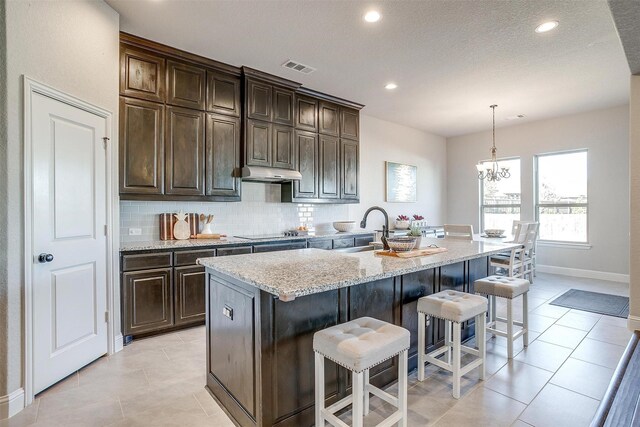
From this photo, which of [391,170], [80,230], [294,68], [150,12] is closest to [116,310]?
[80,230]

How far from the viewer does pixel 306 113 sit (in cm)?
476

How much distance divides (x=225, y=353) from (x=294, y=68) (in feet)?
10.8

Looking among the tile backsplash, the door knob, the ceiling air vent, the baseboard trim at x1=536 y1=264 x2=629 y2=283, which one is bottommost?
the baseboard trim at x1=536 y1=264 x2=629 y2=283

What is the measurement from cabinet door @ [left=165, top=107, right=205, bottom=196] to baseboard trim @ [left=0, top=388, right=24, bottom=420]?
1986mm

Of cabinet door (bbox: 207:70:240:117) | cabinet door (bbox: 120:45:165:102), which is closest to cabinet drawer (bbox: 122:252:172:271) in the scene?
cabinet door (bbox: 120:45:165:102)

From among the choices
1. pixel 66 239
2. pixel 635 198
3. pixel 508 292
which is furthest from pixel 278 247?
pixel 635 198

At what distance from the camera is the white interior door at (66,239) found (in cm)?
226

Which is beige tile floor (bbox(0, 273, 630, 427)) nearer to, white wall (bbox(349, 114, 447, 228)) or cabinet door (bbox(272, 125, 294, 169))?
cabinet door (bbox(272, 125, 294, 169))

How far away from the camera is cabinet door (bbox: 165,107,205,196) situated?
3.51 metres

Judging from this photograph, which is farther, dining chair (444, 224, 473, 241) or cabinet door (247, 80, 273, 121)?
dining chair (444, 224, 473, 241)

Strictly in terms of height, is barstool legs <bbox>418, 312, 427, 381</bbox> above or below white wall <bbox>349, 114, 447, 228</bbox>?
below

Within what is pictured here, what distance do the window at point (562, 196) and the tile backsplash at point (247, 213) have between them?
4044mm

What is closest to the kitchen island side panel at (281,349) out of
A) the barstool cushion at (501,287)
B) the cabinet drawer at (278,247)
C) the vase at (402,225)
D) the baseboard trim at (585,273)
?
the barstool cushion at (501,287)

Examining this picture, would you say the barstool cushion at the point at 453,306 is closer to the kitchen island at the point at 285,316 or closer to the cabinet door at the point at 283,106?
the kitchen island at the point at 285,316
